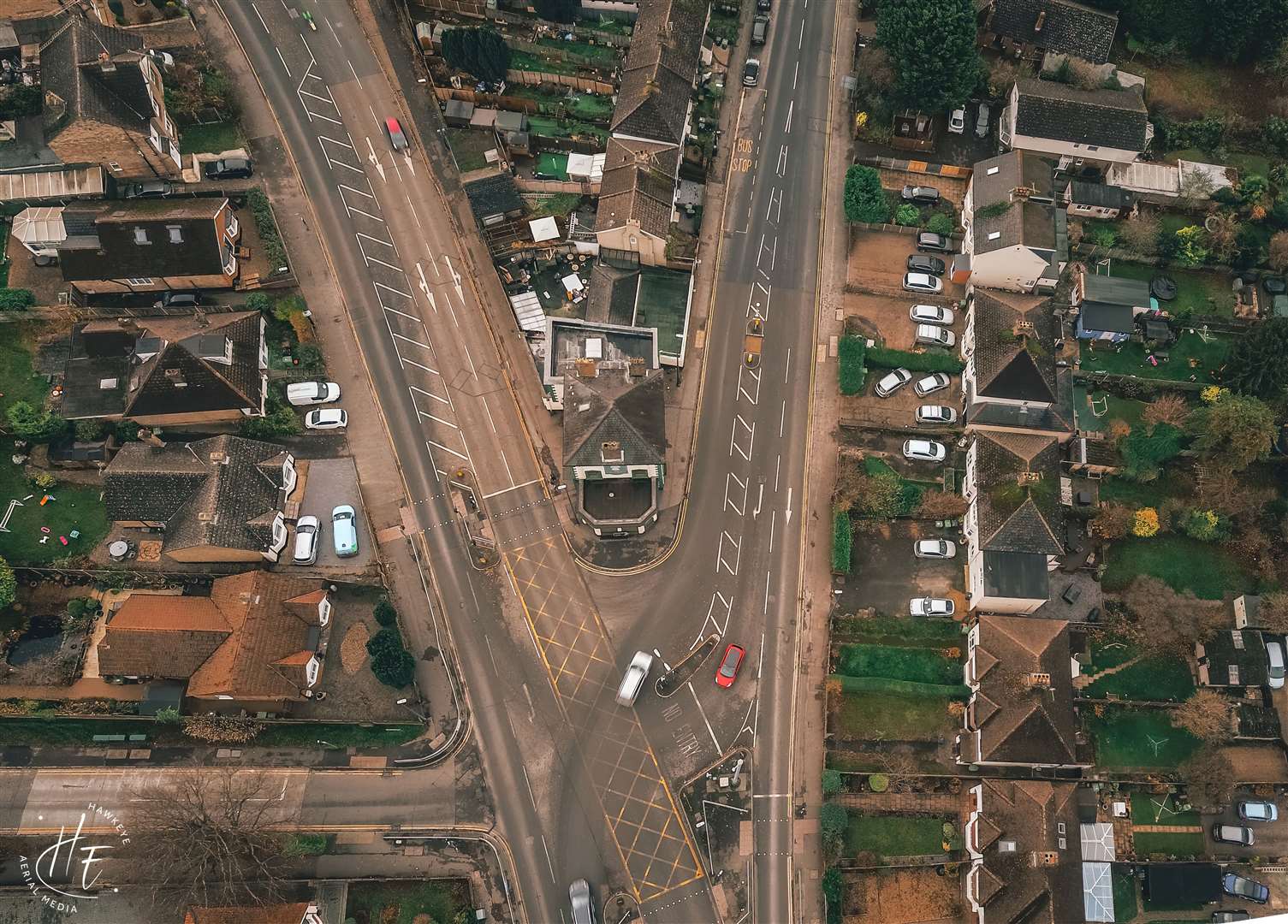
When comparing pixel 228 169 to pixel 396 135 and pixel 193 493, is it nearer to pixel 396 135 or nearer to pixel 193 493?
pixel 396 135

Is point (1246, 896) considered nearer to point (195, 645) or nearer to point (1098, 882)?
point (1098, 882)

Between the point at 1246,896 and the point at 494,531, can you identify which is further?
the point at 494,531

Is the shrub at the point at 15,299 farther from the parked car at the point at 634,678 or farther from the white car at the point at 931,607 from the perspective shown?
the white car at the point at 931,607

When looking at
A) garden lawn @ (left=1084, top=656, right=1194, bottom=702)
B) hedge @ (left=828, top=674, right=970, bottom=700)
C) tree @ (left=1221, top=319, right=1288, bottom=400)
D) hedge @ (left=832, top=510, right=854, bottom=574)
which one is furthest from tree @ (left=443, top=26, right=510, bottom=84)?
garden lawn @ (left=1084, top=656, right=1194, bottom=702)

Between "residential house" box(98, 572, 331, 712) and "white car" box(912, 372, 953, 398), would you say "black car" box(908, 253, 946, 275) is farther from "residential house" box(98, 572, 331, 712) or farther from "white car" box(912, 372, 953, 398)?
"residential house" box(98, 572, 331, 712)

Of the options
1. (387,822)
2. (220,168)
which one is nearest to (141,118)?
(220,168)

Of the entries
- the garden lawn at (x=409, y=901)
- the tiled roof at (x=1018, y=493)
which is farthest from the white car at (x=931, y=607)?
the garden lawn at (x=409, y=901)

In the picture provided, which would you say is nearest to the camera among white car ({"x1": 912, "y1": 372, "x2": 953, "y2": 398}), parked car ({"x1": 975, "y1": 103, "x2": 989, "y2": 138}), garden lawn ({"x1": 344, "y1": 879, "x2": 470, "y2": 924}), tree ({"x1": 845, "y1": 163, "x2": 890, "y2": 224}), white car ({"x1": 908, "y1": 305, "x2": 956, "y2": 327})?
garden lawn ({"x1": 344, "y1": 879, "x2": 470, "y2": 924})

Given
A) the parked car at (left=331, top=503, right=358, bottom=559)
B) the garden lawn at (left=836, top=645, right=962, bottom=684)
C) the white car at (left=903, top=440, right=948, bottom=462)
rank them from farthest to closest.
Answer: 1. the white car at (left=903, top=440, right=948, bottom=462)
2. the parked car at (left=331, top=503, right=358, bottom=559)
3. the garden lawn at (left=836, top=645, right=962, bottom=684)
